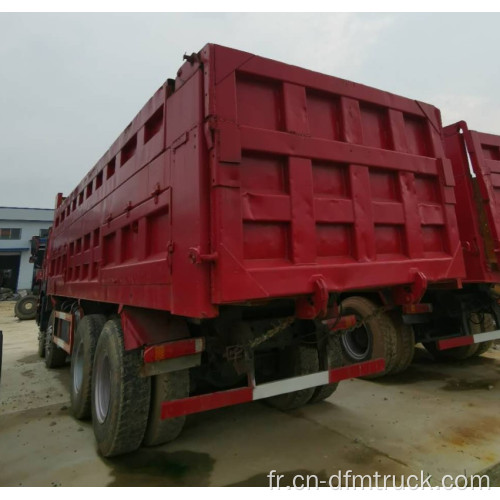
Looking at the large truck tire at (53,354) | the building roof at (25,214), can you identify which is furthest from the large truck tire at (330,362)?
the building roof at (25,214)

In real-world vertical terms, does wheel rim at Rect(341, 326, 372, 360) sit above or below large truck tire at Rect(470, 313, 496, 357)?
below

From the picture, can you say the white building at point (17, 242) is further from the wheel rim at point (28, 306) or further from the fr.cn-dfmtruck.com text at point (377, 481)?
the fr.cn-dfmtruck.com text at point (377, 481)

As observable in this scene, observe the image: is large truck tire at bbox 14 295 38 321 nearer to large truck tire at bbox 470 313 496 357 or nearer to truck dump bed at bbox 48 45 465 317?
truck dump bed at bbox 48 45 465 317

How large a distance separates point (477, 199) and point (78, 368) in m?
5.38

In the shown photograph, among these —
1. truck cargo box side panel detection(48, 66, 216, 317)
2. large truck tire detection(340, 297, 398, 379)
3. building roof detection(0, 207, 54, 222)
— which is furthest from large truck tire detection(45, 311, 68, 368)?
building roof detection(0, 207, 54, 222)

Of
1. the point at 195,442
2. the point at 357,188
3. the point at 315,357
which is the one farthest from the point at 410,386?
the point at 357,188

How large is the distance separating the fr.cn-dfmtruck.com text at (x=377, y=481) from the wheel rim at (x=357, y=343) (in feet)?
9.08

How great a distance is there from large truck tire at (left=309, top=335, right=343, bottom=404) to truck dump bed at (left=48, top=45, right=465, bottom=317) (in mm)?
890

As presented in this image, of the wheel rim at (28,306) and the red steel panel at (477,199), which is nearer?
the red steel panel at (477,199)

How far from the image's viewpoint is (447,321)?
210 inches

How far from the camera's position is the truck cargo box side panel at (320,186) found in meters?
2.16

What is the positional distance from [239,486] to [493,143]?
510 centimetres

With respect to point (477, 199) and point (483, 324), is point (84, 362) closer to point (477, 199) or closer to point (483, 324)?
point (477, 199)

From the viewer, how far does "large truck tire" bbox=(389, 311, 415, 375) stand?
16.5 ft
